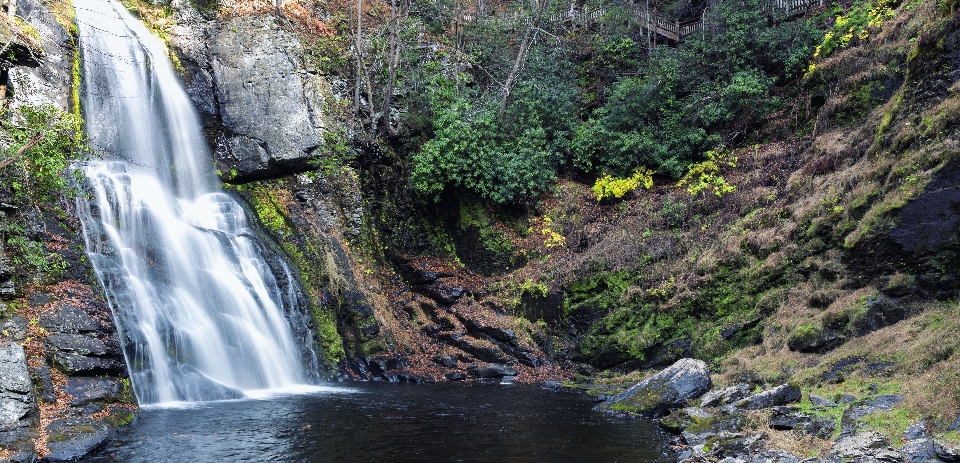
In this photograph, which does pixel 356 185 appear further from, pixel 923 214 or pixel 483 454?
pixel 923 214

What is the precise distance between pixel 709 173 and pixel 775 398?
11.8 m

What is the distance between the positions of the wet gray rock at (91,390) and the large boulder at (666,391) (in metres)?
9.26

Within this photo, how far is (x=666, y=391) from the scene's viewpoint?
11.8m

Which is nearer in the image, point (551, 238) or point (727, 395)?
point (727, 395)

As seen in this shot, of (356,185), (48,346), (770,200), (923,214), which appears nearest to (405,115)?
(356,185)

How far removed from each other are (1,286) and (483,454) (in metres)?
8.98

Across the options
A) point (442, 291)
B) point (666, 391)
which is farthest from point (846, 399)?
point (442, 291)

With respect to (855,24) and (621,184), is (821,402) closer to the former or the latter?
(621,184)

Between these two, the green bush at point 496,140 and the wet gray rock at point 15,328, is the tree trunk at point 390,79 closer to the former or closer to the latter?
the green bush at point 496,140

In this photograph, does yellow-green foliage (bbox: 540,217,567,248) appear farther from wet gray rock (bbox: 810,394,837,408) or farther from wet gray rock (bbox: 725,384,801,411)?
wet gray rock (bbox: 810,394,837,408)

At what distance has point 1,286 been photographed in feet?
33.6

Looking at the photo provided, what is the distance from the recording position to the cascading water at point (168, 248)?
1269cm

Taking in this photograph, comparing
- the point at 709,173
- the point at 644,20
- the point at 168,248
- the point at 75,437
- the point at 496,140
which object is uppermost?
the point at 644,20

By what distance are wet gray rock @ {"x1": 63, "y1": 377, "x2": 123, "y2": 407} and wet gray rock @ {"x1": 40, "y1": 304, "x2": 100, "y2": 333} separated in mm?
1081
